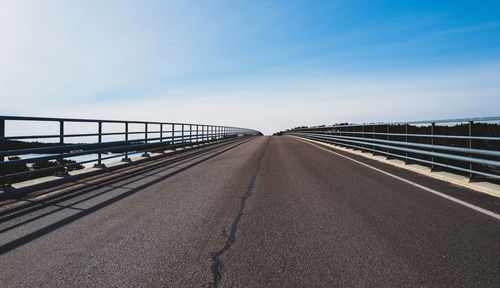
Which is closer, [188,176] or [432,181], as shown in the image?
[432,181]

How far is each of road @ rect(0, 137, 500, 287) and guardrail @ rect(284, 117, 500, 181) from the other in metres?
0.93

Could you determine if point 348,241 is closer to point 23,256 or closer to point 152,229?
point 152,229

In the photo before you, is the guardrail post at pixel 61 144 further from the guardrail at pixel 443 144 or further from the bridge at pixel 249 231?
the guardrail at pixel 443 144

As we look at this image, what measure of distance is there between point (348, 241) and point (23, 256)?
3629 mm

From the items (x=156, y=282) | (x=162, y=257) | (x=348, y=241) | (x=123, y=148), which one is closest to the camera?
(x=156, y=282)

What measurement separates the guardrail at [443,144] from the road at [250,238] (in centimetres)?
93

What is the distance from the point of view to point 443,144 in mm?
14430

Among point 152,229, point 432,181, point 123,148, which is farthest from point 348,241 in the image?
point 123,148

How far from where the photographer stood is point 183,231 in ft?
11.9

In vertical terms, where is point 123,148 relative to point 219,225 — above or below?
above

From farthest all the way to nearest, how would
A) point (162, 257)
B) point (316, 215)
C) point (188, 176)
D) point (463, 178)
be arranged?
point (188, 176), point (463, 178), point (316, 215), point (162, 257)

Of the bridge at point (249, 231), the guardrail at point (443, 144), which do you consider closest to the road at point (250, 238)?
the bridge at point (249, 231)

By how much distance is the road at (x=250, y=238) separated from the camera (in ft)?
8.28

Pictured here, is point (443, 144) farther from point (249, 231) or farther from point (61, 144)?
point (61, 144)
